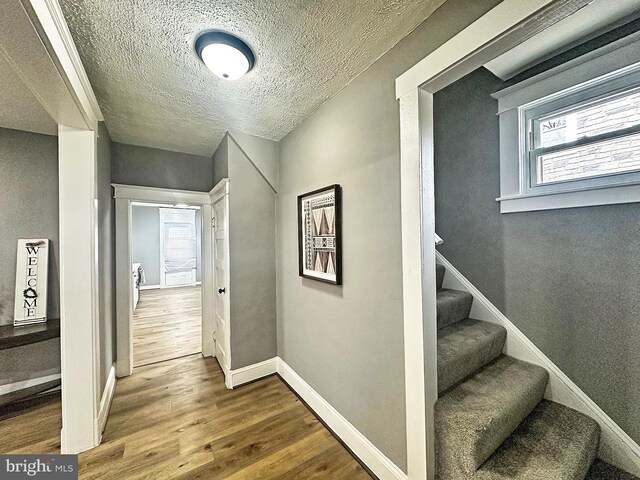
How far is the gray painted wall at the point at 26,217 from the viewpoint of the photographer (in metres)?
2.20

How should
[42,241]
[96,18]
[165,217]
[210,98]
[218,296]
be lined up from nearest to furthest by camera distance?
1. [96,18]
2. [210,98]
3. [42,241]
4. [218,296]
5. [165,217]

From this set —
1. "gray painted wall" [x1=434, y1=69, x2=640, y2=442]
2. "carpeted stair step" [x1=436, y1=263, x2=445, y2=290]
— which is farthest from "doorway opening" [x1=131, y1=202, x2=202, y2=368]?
"gray painted wall" [x1=434, y1=69, x2=640, y2=442]

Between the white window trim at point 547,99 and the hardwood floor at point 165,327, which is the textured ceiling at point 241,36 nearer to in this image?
the white window trim at point 547,99

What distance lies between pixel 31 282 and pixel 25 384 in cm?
96

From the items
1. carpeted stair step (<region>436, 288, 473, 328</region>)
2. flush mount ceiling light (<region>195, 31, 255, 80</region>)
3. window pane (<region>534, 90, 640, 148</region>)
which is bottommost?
carpeted stair step (<region>436, 288, 473, 328</region>)

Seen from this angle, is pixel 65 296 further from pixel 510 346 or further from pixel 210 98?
pixel 510 346

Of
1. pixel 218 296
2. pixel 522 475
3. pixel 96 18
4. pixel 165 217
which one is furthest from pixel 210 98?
pixel 165 217

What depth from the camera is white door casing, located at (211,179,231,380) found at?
2369 millimetres

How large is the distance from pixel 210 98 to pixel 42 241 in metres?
2.16

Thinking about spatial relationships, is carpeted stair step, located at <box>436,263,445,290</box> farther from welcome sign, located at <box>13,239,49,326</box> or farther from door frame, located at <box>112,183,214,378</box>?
welcome sign, located at <box>13,239,49,326</box>

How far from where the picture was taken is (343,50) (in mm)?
1354

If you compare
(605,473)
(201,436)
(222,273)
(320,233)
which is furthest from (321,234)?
(605,473)

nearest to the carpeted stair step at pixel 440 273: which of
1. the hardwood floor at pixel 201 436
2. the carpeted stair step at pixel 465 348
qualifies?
the carpeted stair step at pixel 465 348

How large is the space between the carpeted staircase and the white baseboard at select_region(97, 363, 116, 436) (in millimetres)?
2276
